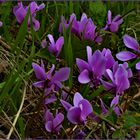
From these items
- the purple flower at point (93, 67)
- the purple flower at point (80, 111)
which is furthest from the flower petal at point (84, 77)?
the purple flower at point (80, 111)

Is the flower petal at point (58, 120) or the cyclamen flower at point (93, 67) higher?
the cyclamen flower at point (93, 67)

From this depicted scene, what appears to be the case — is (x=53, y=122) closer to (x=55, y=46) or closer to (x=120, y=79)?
(x=120, y=79)

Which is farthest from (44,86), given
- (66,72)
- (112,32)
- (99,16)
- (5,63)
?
(99,16)

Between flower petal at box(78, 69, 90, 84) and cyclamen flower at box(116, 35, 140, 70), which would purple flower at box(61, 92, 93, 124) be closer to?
flower petal at box(78, 69, 90, 84)

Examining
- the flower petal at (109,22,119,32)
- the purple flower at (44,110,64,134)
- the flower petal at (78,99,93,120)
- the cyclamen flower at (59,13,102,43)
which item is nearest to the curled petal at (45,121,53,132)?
the purple flower at (44,110,64,134)

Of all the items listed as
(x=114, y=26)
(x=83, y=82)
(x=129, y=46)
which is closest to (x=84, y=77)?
(x=83, y=82)

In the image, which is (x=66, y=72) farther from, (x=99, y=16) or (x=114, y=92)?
(x=99, y=16)

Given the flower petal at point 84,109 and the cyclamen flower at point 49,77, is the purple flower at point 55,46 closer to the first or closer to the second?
the cyclamen flower at point 49,77
